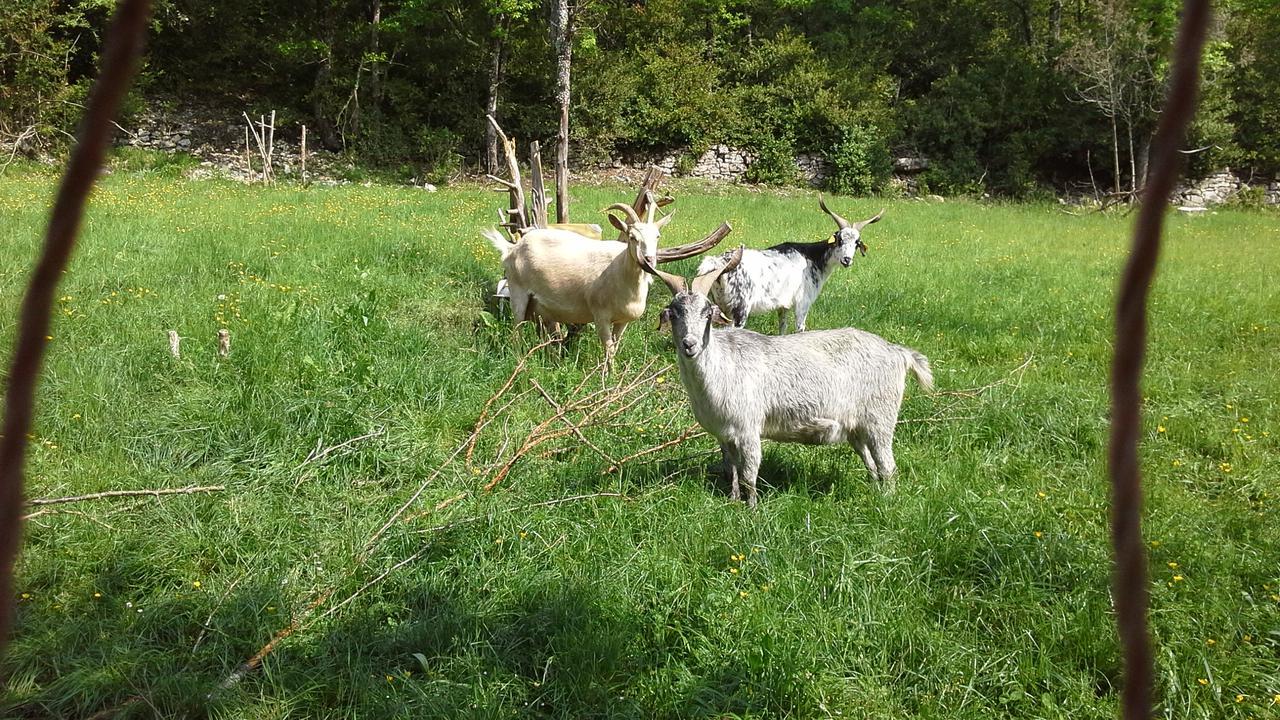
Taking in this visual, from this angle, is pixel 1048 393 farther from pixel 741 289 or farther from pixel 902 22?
pixel 902 22

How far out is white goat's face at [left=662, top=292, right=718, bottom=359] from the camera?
4.85 meters

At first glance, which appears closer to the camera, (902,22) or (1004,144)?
(1004,144)

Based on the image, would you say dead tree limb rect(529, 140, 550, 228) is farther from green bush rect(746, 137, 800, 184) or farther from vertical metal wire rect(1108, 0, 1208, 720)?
green bush rect(746, 137, 800, 184)

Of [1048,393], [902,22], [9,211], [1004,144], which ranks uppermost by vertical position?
[902,22]

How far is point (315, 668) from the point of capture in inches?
137

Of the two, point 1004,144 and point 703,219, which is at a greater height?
point 1004,144

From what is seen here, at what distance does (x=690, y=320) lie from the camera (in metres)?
4.94

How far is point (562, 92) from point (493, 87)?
14647mm

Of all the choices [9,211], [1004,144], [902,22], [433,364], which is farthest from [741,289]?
[902,22]

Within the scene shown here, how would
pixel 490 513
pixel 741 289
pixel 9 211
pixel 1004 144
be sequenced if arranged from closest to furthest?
pixel 490 513 < pixel 741 289 < pixel 9 211 < pixel 1004 144

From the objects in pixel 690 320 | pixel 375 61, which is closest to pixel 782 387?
pixel 690 320

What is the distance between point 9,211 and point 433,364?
8.45 m

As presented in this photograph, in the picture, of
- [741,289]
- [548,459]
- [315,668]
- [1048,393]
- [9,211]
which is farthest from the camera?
[9,211]

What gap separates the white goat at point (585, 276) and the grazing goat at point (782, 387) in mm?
1766
